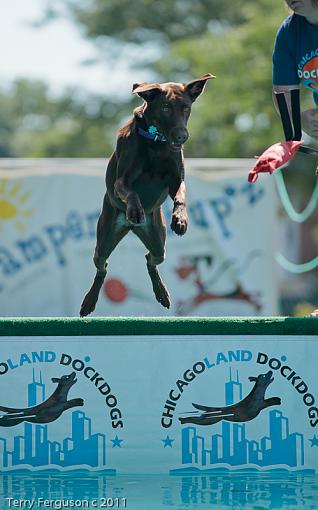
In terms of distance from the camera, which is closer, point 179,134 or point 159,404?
point 179,134

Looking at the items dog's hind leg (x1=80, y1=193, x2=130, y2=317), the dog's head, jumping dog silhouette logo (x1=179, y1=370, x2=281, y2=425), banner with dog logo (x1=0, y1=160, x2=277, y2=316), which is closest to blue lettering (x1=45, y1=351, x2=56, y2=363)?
jumping dog silhouette logo (x1=179, y1=370, x2=281, y2=425)

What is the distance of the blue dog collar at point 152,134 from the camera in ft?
17.9

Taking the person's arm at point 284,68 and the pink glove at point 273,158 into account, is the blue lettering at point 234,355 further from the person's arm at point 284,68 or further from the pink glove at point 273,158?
the person's arm at point 284,68

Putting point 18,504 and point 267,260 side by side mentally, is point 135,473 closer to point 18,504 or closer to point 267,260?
point 18,504

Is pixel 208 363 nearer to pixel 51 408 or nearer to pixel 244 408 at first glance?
pixel 244 408

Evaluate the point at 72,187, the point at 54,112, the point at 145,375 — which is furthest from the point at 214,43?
the point at 145,375

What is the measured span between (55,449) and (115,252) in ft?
22.0

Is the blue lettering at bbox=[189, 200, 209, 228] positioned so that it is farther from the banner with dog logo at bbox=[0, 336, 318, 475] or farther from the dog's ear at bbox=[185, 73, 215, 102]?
the banner with dog logo at bbox=[0, 336, 318, 475]

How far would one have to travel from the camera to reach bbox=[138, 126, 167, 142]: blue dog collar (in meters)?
5.46

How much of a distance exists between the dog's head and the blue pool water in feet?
6.08

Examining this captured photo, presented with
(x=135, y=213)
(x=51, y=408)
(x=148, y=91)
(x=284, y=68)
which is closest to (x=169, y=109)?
(x=148, y=91)

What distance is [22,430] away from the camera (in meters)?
5.33

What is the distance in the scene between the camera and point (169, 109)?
17.6 feet

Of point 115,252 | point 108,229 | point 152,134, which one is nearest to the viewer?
point 152,134
